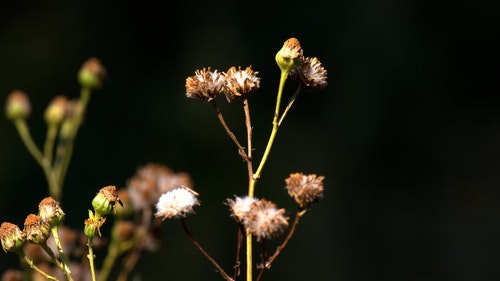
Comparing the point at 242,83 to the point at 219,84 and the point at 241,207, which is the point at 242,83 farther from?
the point at 241,207

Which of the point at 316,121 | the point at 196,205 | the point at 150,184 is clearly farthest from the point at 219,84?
the point at 316,121

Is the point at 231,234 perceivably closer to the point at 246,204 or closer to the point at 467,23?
the point at 467,23

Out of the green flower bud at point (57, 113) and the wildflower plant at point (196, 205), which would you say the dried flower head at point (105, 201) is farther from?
the green flower bud at point (57, 113)

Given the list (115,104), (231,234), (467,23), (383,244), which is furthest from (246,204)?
(467,23)

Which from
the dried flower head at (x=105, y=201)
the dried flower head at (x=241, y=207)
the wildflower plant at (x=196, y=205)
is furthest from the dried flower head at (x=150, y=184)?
the dried flower head at (x=241, y=207)

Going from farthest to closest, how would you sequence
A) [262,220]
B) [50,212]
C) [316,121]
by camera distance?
[316,121]
[50,212]
[262,220]

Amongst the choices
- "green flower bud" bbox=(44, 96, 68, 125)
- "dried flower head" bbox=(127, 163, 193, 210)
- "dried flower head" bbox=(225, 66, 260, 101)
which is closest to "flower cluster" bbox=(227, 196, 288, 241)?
"dried flower head" bbox=(225, 66, 260, 101)
